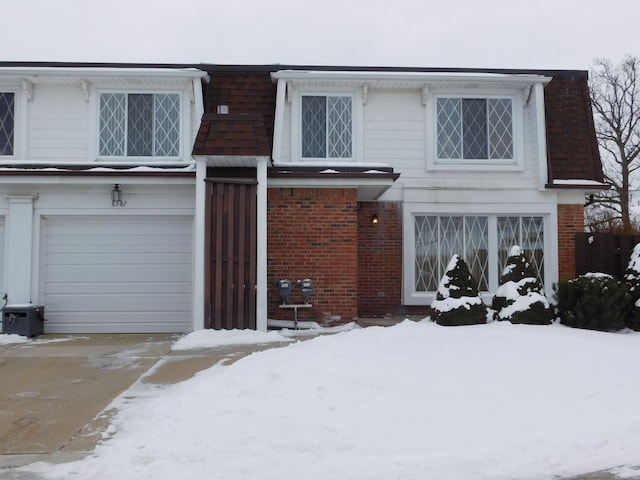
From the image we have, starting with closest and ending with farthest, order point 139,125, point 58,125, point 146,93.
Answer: point 58,125 < point 139,125 < point 146,93

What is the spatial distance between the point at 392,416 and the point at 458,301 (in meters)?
4.02

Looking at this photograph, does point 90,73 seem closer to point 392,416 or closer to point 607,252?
point 392,416

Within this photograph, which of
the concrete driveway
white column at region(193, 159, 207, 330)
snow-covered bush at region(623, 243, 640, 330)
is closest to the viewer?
the concrete driveway

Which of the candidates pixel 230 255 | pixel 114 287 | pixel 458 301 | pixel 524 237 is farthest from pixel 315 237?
pixel 524 237

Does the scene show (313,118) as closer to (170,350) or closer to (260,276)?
(260,276)

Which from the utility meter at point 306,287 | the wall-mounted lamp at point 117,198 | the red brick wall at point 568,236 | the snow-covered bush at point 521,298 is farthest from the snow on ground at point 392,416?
the red brick wall at point 568,236

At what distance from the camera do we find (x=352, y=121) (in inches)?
467

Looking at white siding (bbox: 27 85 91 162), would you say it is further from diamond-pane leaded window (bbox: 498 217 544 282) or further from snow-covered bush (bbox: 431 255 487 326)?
diamond-pane leaded window (bbox: 498 217 544 282)

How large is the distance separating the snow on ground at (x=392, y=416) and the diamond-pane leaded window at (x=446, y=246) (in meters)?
4.80

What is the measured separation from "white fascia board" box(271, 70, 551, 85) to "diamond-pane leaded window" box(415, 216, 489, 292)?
290 centimetres

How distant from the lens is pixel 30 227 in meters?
10.2

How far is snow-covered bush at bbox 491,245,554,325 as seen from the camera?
27.5 ft

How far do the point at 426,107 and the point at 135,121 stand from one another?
619 centimetres

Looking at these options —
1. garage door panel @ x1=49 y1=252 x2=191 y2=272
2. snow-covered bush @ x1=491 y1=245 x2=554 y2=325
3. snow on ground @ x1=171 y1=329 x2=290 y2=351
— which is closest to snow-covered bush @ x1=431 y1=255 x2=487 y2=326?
snow-covered bush @ x1=491 y1=245 x2=554 y2=325
